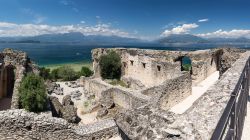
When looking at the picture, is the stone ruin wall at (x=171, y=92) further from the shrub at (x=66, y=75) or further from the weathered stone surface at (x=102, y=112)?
the shrub at (x=66, y=75)

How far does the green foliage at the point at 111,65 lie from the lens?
30.0 meters

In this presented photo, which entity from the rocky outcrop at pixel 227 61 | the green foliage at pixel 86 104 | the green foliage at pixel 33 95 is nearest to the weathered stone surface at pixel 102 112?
the green foliage at pixel 86 104

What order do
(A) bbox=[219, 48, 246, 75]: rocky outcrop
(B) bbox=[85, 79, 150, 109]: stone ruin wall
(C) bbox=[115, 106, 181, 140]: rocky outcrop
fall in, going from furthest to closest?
(B) bbox=[85, 79, 150, 109]: stone ruin wall < (A) bbox=[219, 48, 246, 75]: rocky outcrop < (C) bbox=[115, 106, 181, 140]: rocky outcrop

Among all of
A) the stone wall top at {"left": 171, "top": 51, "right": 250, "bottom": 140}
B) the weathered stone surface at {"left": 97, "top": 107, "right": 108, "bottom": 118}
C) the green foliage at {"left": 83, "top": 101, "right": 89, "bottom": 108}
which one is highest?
the stone wall top at {"left": 171, "top": 51, "right": 250, "bottom": 140}

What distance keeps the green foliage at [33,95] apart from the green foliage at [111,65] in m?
14.3

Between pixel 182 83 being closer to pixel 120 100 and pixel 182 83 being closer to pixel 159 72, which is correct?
pixel 120 100

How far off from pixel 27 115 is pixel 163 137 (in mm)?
9370

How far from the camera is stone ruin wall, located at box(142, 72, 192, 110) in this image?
11.6m

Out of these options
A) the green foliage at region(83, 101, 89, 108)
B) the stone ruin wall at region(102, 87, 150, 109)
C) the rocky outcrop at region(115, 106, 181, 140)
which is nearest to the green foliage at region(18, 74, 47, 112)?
the stone ruin wall at region(102, 87, 150, 109)

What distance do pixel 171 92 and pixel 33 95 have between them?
26.8 ft

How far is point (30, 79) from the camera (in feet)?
52.6

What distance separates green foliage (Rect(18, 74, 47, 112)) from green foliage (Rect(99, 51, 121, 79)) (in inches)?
563

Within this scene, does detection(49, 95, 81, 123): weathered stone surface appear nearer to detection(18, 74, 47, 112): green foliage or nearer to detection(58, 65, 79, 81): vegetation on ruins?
detection(18, 74, 47, 112): green foliage

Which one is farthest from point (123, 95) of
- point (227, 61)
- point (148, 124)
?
point (148, 124)
